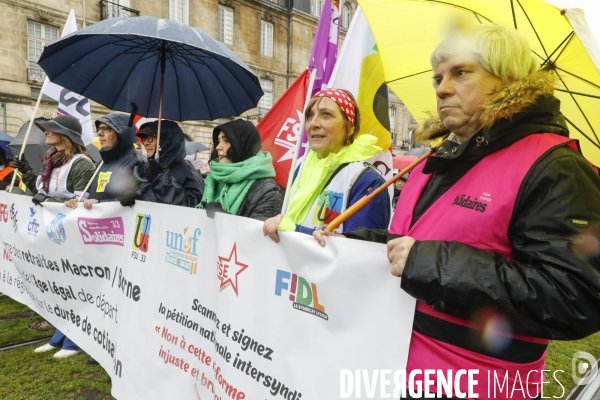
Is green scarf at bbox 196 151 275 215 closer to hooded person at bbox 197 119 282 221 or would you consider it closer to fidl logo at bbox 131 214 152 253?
hooded person at bbox 197 119 282 221

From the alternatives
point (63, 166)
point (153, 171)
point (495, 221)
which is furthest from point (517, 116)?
point (63, 166)

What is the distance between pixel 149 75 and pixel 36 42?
1724cm

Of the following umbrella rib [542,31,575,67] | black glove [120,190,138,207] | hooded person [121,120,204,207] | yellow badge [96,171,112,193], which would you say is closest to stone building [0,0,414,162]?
hooded person [121,120,204,207]

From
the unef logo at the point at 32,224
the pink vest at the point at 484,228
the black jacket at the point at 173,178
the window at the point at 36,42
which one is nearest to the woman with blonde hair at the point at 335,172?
the pink vest at the point at 484,228

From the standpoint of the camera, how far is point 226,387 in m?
1.91

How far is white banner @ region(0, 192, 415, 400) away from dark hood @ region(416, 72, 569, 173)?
49 cm

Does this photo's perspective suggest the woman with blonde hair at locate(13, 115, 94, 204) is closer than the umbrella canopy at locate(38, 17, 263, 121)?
No

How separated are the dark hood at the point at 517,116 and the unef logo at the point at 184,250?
1488mm

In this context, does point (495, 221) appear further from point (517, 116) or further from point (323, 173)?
point (323, 173)

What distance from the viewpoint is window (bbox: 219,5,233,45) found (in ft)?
77.0

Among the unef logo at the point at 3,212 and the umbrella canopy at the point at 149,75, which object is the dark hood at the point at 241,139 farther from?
the unef logo at the point at 3,212

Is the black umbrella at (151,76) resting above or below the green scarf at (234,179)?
above

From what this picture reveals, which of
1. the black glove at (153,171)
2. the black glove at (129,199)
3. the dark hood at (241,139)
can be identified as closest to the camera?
the black glove at (129,199)

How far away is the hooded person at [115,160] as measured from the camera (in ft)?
11.5
